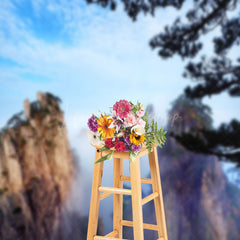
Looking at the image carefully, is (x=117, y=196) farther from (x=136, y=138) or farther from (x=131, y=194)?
(x=136, y=138)

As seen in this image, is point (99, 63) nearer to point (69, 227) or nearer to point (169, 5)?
point (169, 5)

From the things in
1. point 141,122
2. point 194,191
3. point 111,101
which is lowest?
point 194,191

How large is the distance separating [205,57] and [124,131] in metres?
1.19

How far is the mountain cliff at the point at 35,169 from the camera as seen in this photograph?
7.93 feet

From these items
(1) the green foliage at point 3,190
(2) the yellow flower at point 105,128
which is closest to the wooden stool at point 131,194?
(2) the yellow flower at point 105,128

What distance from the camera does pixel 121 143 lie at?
1.45m

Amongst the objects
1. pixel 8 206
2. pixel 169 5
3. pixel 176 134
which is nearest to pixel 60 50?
pixel 169 5

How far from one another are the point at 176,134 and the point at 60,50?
113cm

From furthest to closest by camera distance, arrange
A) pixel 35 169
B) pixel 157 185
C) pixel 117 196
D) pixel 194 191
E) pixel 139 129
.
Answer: pixel 35 169
pixel 194 191
pixel 117 196
pixel 157 185
pixel 139 129

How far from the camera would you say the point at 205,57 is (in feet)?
7.66

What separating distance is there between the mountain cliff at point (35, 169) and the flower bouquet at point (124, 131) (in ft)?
3.25

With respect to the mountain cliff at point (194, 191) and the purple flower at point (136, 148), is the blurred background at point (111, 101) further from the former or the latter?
the purple flower at point (136, 148)

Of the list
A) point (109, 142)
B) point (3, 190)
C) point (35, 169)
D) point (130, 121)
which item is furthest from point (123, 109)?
point (3, 190)

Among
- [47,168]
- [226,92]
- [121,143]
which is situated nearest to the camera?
[121,143]
